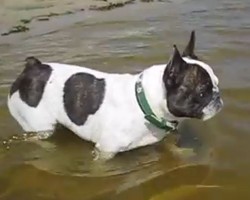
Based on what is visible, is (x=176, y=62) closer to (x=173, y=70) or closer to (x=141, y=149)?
(x=173, y=70)

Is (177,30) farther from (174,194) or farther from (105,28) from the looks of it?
(174,194)

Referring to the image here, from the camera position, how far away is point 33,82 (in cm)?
550

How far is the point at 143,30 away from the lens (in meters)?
8.48

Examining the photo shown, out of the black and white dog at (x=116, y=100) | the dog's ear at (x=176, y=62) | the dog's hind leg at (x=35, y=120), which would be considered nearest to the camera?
the dog's ear at (x=176, y=62)

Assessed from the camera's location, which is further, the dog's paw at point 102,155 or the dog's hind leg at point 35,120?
the dog's hind leg at point 35,120

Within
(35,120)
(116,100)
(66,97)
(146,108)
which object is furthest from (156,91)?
(35,120)

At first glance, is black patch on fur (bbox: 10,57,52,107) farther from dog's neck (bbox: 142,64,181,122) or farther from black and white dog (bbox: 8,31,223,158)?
dog's neck (bbox: 142,64,181,122)

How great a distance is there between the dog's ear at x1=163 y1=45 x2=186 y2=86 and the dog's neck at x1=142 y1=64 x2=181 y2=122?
0.21ft

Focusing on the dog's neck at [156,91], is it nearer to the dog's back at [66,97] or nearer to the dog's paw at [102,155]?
the dog's back at [66,97]

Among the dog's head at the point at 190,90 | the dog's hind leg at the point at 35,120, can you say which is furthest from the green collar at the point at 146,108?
the dog's hind leg at the point at 35,120

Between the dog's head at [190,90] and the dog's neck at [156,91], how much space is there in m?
0.04

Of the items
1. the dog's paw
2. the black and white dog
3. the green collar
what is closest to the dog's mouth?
the black and white dog

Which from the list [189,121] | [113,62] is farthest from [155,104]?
[113,62]

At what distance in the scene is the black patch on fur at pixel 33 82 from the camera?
17.9 ft
